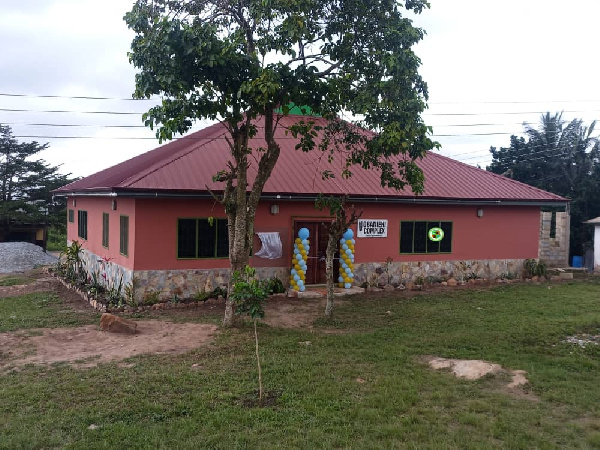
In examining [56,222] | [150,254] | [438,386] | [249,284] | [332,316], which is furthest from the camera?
[56,222]

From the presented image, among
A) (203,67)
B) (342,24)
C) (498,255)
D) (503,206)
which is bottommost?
(498,255)

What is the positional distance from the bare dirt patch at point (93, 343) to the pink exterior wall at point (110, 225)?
2.94m

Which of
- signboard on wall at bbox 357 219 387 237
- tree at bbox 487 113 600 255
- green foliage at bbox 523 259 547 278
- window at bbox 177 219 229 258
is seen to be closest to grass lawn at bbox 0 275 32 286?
window at bbox 177 219 229 258

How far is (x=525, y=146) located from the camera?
31312mm

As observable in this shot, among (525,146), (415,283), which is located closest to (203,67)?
(415,283)

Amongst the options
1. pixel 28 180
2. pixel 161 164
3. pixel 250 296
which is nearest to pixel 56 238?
pixel 28 180

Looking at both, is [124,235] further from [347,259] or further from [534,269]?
[534,269]

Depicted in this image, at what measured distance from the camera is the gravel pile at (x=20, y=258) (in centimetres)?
2192

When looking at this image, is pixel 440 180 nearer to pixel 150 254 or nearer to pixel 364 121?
pixel 364 121

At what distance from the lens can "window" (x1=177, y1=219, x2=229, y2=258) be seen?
1354cm

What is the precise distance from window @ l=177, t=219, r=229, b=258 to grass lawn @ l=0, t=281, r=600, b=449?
12.5 ft

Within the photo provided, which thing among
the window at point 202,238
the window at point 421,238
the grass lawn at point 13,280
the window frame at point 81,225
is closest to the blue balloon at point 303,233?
the window at point 202,238

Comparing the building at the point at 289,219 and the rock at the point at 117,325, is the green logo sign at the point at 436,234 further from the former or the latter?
the rock at the point at 117,325

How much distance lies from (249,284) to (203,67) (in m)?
4.42
